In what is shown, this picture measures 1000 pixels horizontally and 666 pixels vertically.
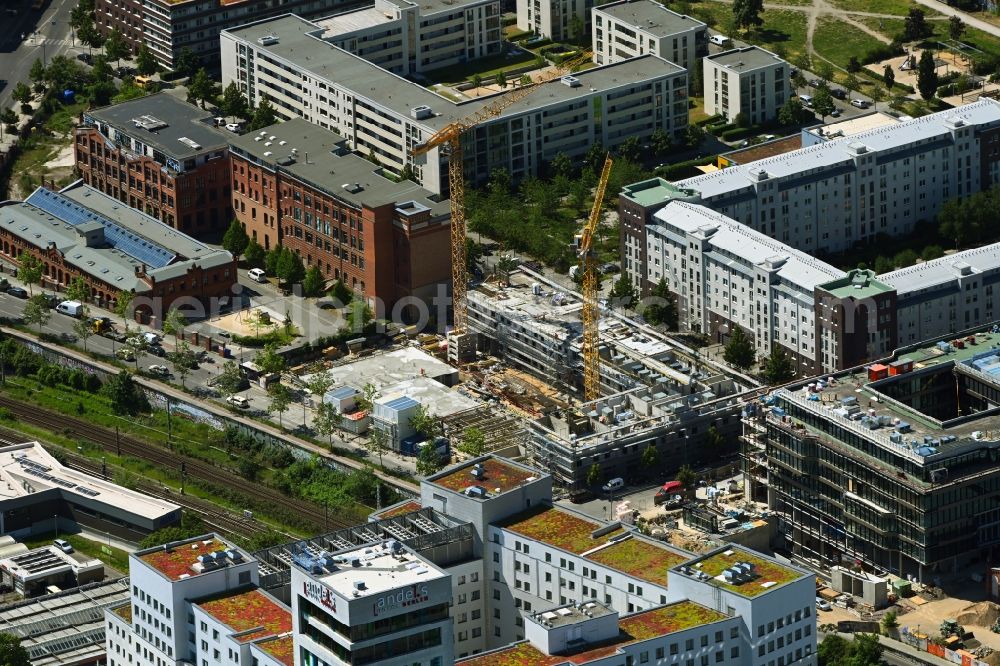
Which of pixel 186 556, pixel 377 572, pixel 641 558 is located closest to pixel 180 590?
pixel 186 556

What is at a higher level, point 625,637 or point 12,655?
point 625,637

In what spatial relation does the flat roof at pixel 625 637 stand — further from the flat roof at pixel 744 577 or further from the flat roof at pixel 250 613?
the flat roof at pixel 250 613

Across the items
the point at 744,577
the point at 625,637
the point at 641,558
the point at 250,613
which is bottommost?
the point at 641,558

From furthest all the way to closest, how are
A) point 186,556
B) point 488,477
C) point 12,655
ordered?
1. point 12,655
2. point 488,477
3. point 186,556

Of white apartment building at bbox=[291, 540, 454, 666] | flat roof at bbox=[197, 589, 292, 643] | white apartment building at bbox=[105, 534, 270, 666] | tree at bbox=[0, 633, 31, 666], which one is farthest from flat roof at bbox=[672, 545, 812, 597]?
tree at bbox=[0, 633, 31, 666]

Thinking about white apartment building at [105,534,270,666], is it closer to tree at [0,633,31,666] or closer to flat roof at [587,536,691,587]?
tree at [0,633,31,666]

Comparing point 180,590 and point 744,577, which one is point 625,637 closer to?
point 744,577

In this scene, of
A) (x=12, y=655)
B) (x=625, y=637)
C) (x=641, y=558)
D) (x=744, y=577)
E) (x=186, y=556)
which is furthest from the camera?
(x=12, y=655)
